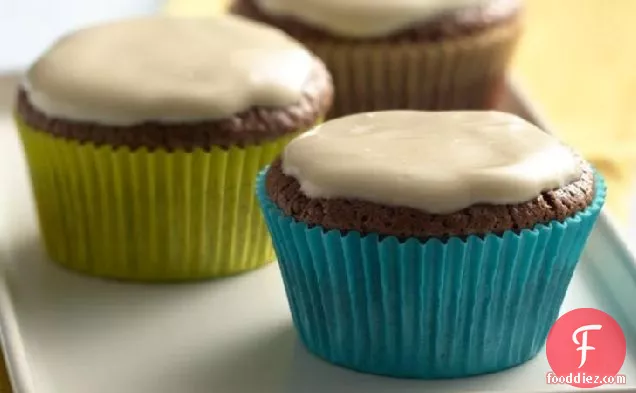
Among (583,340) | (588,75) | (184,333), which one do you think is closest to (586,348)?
(583,340)

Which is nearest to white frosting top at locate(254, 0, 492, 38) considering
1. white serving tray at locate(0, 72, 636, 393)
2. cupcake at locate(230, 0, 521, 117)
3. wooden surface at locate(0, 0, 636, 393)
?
cupcake at locate(230, 0, 521, 117)

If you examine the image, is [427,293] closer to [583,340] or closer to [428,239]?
[428,239]

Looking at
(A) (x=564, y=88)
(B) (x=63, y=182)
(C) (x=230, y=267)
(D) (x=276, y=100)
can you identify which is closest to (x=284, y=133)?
(D) (x=276, y=100)

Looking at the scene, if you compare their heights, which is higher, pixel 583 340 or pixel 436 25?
pixel 436 25

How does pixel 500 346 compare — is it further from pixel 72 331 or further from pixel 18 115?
pixel 18 115

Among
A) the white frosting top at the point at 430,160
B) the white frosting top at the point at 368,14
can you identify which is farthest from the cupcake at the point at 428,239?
the white frosting top at the point at 368,14

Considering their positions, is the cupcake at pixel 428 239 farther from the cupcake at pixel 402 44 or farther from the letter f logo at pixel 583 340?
the cupcake at pixel 402 44
